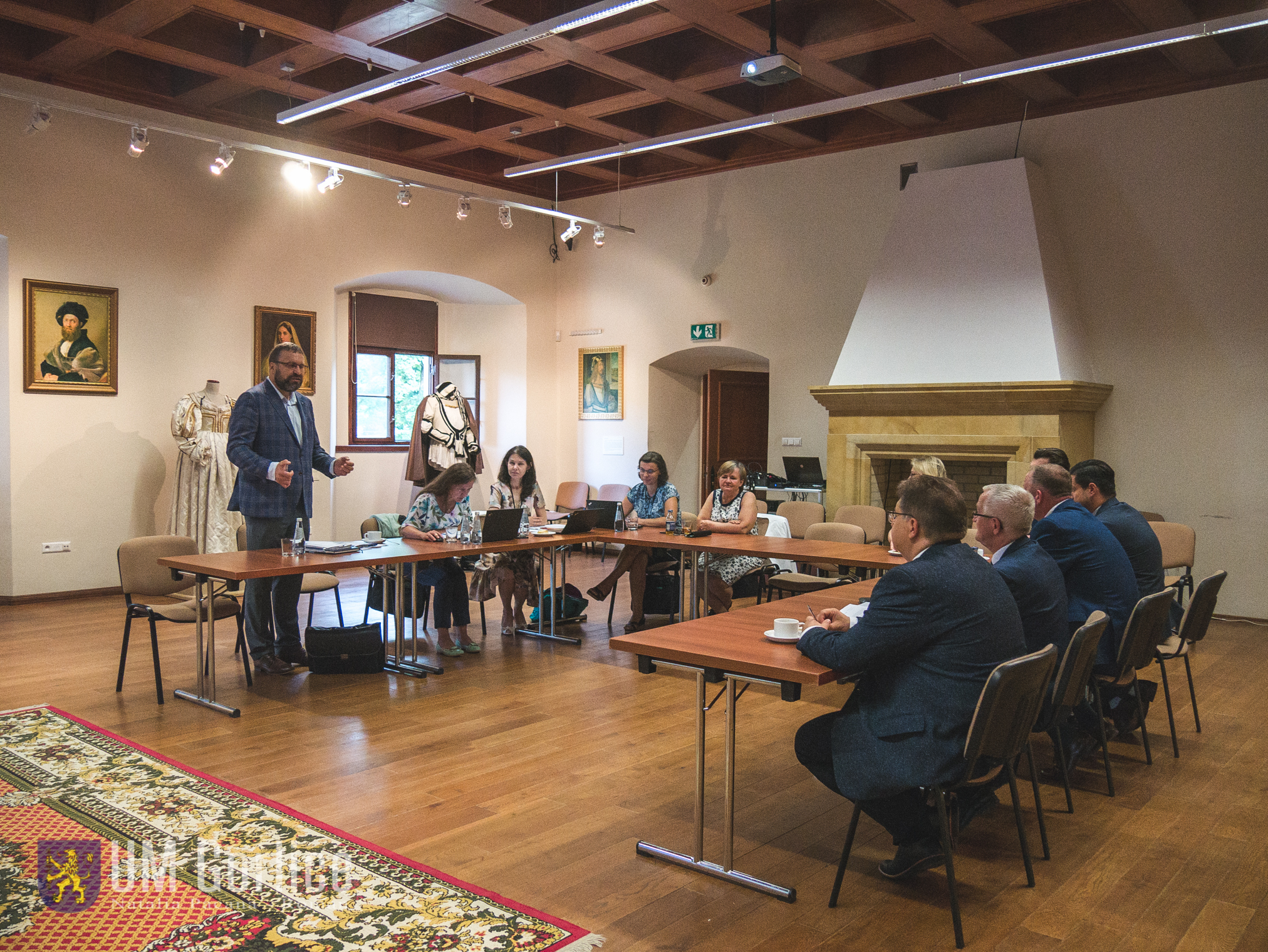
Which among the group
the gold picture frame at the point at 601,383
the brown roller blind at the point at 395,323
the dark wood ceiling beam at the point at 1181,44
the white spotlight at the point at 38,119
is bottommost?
the gold picture frame at the point at 601,383

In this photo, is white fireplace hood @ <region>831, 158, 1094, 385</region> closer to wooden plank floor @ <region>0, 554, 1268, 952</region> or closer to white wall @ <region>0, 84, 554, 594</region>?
wooden plank floor @ <region>0, 554, 1268, 952</region>

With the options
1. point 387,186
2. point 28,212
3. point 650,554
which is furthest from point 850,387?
point 28,212

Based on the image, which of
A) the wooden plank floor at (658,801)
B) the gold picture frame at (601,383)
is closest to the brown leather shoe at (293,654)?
the wooden plank floor at (658,801)

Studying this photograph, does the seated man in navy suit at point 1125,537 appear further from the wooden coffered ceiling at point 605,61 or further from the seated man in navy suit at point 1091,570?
the wooden coffered ceiling at point 605,61

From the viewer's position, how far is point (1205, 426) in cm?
765

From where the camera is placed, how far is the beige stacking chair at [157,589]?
499 centimetres

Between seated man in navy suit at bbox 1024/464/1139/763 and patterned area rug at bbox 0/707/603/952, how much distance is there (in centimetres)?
241

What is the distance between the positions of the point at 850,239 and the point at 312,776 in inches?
280

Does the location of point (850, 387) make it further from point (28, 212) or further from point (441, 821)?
point (28, 212)

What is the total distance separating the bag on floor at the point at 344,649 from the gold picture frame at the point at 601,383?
5866 millimetres

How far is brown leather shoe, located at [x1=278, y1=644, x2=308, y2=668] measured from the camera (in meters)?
5.64

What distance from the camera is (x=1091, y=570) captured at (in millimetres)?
4012

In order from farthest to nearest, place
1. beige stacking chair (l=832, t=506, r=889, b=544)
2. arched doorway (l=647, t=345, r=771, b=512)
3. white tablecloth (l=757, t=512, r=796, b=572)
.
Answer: arched doorway (l=647, t=345, r=771, b=512)
beige stacking chair (l=832, t=506, r=889, b=544)
white tablecloth (l=757, t=512, r=796, b=572)
